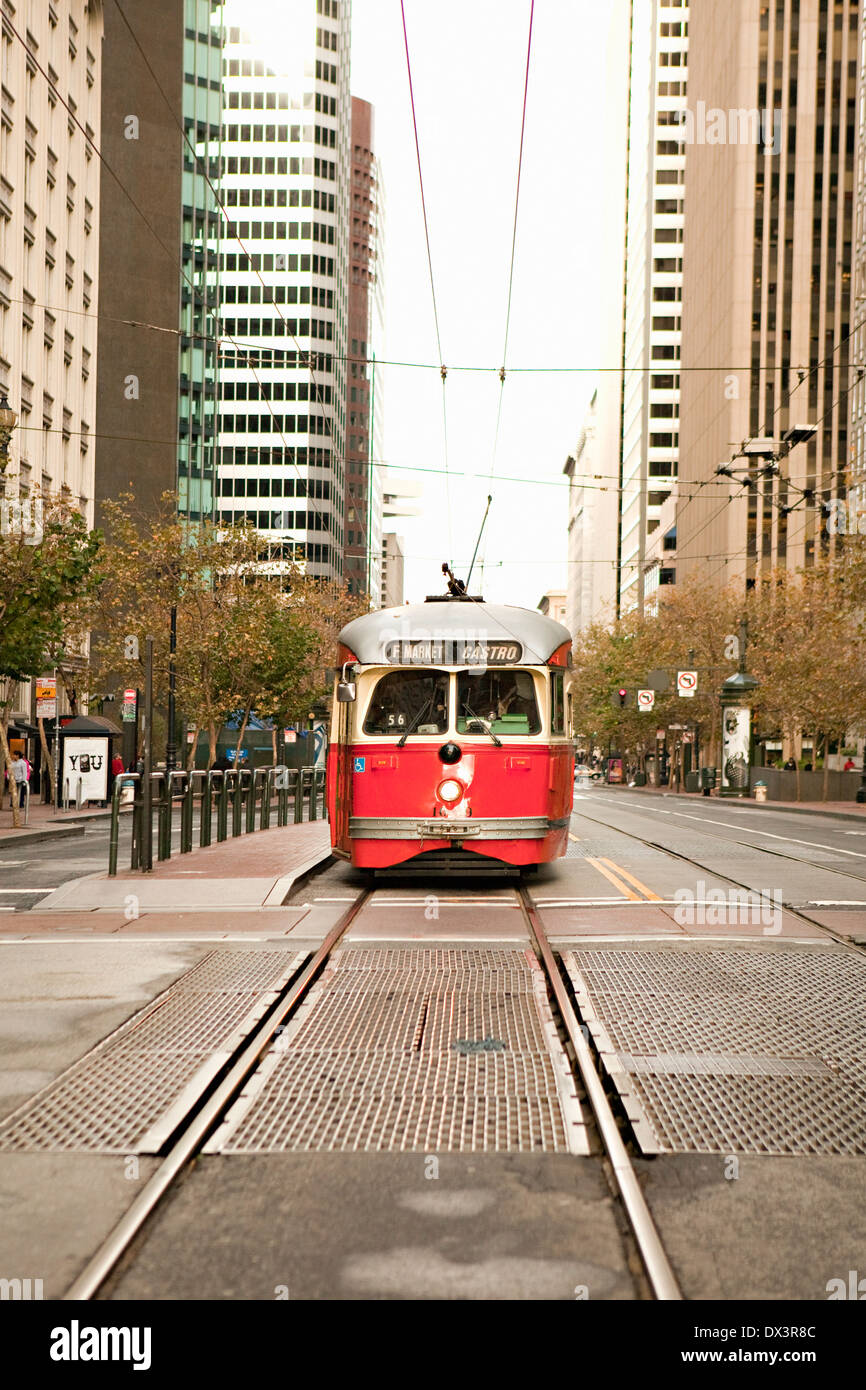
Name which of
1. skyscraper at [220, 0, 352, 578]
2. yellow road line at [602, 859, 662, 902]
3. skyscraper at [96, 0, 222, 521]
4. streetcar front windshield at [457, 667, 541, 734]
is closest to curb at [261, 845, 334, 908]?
streetcar front windshield at [457, 667, 541, 734]

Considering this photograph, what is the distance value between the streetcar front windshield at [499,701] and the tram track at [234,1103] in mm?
5366

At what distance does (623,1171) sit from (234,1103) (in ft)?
6.27

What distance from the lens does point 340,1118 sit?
576 cm

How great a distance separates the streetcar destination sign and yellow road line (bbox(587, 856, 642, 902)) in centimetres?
264

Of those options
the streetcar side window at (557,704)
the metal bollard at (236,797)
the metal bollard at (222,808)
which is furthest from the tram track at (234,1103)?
the metal bollard at (236,797)

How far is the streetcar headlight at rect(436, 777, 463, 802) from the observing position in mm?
14164

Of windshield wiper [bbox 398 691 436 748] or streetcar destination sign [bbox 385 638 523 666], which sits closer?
windshield wiper [bbox 398 691 436 748]

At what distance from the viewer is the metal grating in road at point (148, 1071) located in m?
5.53

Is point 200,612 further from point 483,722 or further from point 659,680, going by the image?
point 483,722

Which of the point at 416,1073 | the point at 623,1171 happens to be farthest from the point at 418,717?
the point at 623,1171

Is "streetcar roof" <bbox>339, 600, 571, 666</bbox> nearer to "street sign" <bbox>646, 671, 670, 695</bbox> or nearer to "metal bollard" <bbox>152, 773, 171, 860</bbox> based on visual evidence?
"metal bollard" <bbox>152, 773, 171, 860</bbox>

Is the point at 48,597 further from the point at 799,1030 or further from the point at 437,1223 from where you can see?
the point at 437,1223

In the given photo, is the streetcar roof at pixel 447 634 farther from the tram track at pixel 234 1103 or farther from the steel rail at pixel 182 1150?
the steel rail at pixel 182 1150

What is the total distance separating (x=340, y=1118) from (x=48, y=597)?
23045mm
